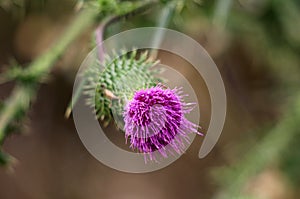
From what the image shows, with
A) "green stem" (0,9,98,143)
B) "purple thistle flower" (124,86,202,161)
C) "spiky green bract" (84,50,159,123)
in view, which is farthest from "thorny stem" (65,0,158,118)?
"purple thistle flower" (124,86,202,161)

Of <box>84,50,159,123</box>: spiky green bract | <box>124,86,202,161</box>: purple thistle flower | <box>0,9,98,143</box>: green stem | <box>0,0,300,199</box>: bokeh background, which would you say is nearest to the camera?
<box>124,86,202,161</box>: purple thistle flower

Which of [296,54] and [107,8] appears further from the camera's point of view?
[296,54]

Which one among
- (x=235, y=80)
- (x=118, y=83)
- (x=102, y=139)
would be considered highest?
(x=235, y=80)

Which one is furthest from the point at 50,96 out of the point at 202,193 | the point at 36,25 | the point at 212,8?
the point at 212,8

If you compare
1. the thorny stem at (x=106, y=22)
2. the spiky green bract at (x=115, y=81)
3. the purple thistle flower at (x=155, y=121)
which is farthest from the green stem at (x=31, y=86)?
the purple thistle flower at (x=155, y=121)

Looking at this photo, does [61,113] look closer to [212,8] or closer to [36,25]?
[36,25]

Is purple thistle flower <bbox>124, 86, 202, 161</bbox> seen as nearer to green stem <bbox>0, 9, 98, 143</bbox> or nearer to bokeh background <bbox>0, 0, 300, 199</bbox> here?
green stem <bbox>0, 9, 98, 143</bbox>

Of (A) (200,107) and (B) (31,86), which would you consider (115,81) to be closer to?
(B) (31,86)
